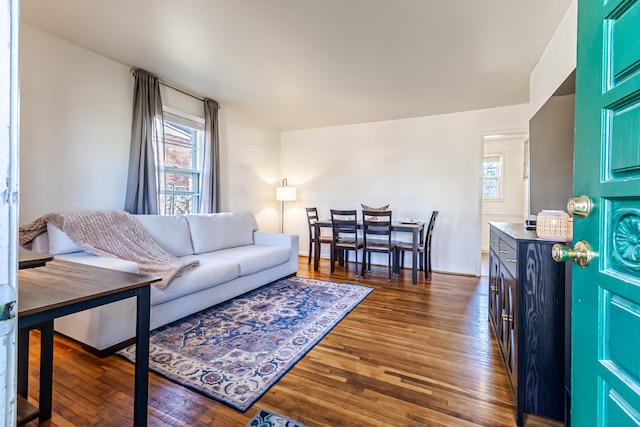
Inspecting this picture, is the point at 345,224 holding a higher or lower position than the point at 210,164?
lower

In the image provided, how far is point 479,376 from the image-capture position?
5.81ft

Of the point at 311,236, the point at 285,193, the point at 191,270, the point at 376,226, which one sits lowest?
the point at 191,270

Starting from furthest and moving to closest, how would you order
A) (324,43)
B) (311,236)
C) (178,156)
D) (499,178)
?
1. (499,178)
2. (311,236)
3. (178,156)
4. (324,43)

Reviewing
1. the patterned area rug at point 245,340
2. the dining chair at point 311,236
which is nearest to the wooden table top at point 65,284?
the patterned area rug at point 245,340

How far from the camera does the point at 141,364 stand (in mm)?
1170

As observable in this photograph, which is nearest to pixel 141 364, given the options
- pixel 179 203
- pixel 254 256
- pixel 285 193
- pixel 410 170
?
pixel 254 256

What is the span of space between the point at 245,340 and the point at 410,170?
359 centimetres

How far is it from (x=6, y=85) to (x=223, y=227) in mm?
3316

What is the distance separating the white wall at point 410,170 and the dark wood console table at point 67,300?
4.12 metres

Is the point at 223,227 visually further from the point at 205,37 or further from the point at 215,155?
the point at 205,37

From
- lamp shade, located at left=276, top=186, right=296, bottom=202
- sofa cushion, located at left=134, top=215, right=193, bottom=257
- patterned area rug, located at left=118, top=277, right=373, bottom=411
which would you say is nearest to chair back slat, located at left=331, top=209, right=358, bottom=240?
patterned area rug, located at left=118, top=277, right=373, bottom=411

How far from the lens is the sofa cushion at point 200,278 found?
2.25 meters

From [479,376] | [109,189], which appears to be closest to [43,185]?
[109,189]

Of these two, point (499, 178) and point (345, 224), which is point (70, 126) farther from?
point (499, 178)
